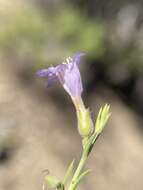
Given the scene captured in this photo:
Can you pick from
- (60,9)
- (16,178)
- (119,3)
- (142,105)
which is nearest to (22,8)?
(60,9)

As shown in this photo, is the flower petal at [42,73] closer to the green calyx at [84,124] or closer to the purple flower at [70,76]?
the purple flower at [70,76]

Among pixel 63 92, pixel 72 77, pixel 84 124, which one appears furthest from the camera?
pixel 63 92

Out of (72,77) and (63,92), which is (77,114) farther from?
(63,92)

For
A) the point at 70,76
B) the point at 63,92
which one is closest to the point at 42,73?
the point at 70,76

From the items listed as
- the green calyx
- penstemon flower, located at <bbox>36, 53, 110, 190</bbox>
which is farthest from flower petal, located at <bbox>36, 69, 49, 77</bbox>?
the green calyx

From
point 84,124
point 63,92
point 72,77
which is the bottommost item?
point 84,124

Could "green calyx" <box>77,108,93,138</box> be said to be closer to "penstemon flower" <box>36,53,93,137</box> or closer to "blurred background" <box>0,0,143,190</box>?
"penstemon flower" <box>36,53,93,137</box>
